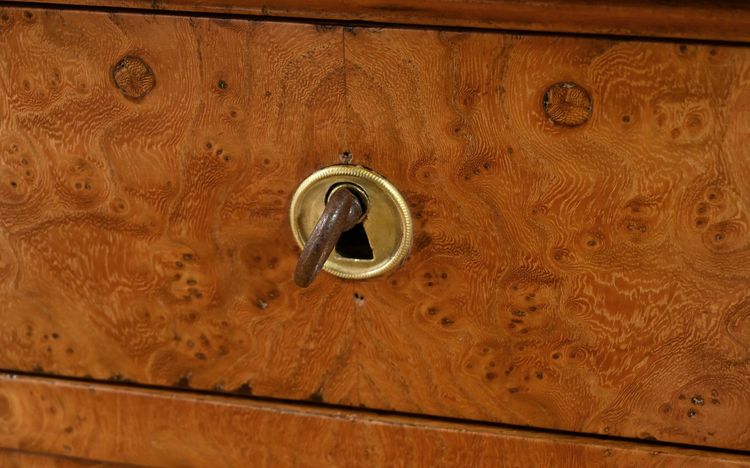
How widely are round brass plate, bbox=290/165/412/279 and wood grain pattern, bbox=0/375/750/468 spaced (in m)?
0.11

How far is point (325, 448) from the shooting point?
0.55 m

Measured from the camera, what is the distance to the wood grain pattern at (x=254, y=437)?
516 millimetres

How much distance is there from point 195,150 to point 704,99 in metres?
0.28

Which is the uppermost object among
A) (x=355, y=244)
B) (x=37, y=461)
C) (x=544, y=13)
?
(x=544, y=13)

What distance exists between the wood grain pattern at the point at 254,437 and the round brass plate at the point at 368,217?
0.37 ft

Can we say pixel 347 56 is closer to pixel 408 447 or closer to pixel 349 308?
pixel 349 308

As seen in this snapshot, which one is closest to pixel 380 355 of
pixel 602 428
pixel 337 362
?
pixel 337 362

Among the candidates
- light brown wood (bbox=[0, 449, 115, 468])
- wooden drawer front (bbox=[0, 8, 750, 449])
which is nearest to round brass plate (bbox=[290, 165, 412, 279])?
wooden drawer front (bbox=[0, 8, 750, 449])

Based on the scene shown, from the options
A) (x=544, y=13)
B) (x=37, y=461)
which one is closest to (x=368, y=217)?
(x=544, y=13)

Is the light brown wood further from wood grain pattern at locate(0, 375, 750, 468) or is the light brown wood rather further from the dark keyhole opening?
the dark keyhole opening

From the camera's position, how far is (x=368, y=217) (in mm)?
474

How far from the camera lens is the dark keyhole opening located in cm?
49

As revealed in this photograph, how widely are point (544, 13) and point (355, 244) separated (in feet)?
0.60

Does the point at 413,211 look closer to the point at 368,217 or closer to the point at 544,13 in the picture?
the point at 368,217
